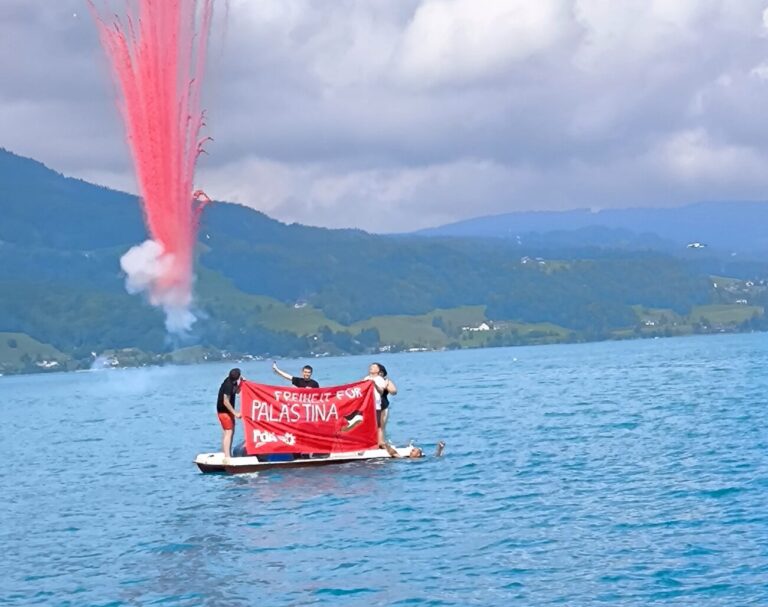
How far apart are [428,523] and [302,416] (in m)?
12.0

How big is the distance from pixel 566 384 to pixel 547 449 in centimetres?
6395

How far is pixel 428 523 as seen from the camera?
31781 millimetres

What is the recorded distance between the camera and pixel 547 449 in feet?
162

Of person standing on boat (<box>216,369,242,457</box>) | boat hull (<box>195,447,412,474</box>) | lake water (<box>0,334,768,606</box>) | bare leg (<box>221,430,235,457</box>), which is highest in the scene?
person standing on boat (<box>216,369,242,457</box>)

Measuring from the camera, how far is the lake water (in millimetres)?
25141

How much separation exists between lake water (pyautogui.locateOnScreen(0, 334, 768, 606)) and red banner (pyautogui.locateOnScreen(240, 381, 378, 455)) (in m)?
1.11

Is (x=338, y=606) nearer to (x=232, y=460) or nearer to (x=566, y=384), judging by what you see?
(x=232, y=460)

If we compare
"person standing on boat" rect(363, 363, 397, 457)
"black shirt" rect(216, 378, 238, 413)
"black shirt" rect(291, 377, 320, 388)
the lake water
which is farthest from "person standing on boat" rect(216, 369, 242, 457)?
"person standing on boat" rect(363, 363, 397, 457)

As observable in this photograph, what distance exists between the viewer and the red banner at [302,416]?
141 ft

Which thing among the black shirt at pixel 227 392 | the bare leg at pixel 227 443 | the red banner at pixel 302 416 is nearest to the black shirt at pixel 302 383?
the red banner at pixel 302 416

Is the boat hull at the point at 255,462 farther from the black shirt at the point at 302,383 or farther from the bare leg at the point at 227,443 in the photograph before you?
the black shirt at the point at 302,383

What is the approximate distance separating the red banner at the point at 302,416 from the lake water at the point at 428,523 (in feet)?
3.64

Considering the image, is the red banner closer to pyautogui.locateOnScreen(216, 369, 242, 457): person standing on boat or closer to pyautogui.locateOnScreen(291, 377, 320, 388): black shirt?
pyautogui.locateOnScreen(216, 369, 242, 457): person standing on boat

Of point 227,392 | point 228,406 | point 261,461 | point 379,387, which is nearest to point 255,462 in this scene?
point 261,461
